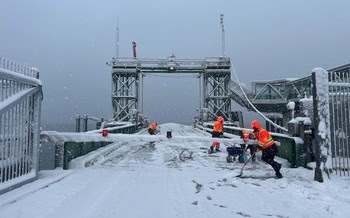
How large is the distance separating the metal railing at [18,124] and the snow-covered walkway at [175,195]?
14.1 inches

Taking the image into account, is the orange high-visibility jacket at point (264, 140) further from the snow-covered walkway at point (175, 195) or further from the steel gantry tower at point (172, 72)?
the steel gantry tower at point (172, 72)

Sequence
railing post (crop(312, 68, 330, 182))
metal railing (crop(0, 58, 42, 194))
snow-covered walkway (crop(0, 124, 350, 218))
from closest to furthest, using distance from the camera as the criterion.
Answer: snow-covered walkway (crop(0, 124, 350, 218)) → metal railing (crop(0, 58, 42, 194)) → railing post (crop(312, 68, 330, 182))

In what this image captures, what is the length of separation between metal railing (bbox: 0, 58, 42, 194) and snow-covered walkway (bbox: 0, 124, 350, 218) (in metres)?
0.36

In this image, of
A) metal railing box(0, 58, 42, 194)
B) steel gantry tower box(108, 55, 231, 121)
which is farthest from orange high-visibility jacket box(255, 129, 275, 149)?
steel gantry tower box(108, 55, 231, 121)

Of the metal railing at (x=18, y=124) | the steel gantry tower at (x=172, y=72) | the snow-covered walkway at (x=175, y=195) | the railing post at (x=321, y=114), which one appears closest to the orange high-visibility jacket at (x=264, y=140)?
the snow-covered walkway at (x=175, y=195)

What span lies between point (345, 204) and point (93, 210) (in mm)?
4457

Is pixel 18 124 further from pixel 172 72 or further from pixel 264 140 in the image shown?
pixel 172 72

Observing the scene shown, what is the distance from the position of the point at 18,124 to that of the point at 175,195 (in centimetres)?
359

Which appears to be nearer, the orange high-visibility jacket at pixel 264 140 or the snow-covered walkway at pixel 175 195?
the snow-covered walkway at pixel 175 195

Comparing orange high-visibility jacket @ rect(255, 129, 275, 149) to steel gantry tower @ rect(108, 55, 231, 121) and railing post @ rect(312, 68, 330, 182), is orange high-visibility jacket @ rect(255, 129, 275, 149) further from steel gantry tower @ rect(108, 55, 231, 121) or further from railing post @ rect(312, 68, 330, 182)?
steel gantry tower @ rect(108, 55, 231, 121)

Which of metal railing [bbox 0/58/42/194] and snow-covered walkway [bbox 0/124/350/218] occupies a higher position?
metal railing [bbox 0/58/42/194]

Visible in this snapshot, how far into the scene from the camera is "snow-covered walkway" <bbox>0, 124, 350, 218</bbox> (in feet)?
15.7

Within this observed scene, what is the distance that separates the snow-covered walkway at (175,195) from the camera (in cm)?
479

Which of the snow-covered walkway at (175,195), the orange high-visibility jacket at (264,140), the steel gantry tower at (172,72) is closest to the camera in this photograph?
the snow-covered walkway at (175,195)
